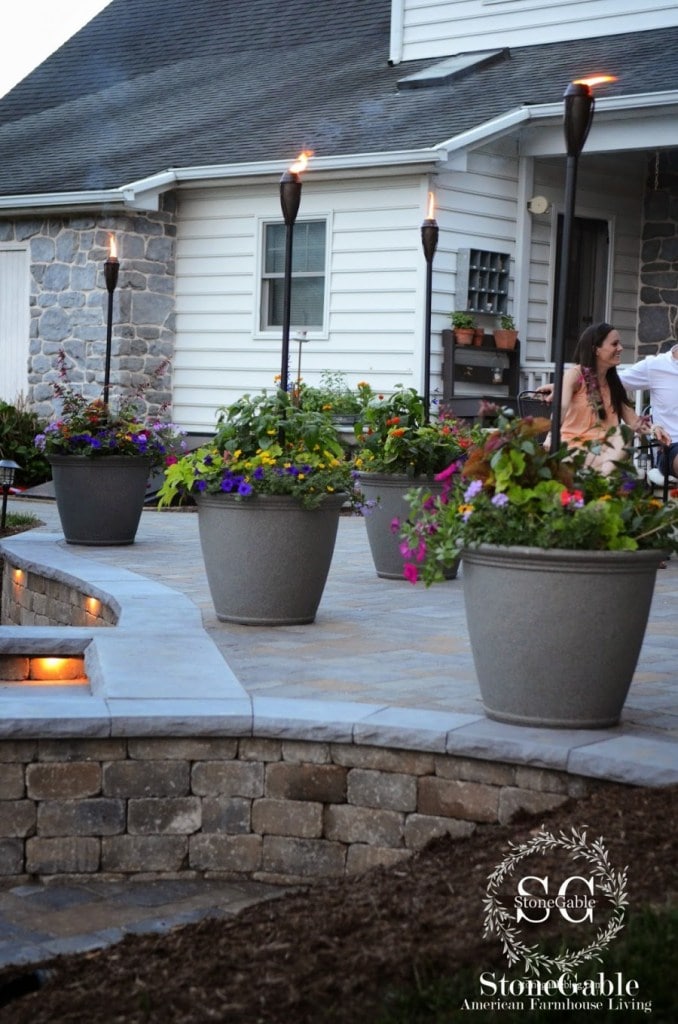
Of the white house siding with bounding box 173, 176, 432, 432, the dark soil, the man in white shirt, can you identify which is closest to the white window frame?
the white house siding with bounding box 173, 176, 432, 432

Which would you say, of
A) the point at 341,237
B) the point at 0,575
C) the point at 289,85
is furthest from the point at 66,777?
the point at 289,85

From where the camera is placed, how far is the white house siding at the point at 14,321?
15094 mm

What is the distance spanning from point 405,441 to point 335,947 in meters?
4.86

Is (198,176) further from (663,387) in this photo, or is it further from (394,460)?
(394,460)

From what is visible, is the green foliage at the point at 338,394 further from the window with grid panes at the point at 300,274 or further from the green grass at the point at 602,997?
the green grass at the point at 602,997

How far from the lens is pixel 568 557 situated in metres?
4.14

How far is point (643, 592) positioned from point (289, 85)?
12463mm

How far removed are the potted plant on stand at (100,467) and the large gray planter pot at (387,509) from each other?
1515mm

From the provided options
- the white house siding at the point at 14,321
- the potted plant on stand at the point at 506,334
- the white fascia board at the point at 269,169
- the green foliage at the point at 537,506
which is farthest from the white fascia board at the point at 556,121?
the green foliage at the point at 537,506

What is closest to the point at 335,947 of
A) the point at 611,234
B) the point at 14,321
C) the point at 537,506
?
the point at 537,506

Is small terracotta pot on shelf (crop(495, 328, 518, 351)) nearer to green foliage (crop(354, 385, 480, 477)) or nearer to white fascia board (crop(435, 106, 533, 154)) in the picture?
white fascia board (crop(435, 106, 533, 154))

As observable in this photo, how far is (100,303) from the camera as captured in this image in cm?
1415

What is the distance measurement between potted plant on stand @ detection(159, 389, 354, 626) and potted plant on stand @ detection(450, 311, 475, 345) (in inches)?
249

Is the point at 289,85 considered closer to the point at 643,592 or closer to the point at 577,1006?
the point at 643,592
